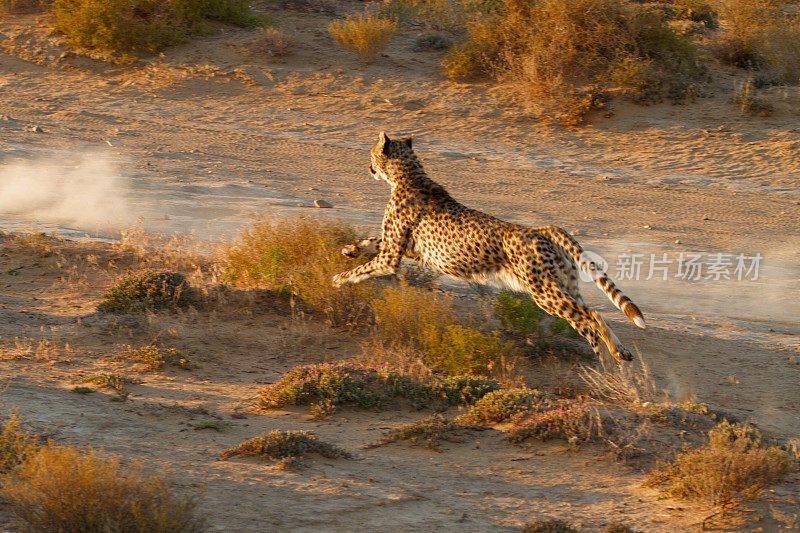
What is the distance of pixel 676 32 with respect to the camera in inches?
775

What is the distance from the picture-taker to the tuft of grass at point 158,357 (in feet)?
23.3

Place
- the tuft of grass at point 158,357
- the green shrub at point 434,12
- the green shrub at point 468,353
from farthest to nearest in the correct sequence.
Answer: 1. the green shrub at point 434,12
2. the green shrub at point 468,353
3. the tuft of grass at point 158,357

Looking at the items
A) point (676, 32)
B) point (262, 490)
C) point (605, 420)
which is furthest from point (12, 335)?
point (676, 32)

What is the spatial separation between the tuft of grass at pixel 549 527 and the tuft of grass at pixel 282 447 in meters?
1.47

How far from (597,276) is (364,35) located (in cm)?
1521

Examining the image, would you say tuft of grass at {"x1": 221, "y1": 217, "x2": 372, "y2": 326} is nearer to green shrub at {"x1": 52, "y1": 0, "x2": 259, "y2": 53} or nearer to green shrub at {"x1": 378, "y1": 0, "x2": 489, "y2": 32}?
green shrub at {"x1": 52, "y1": 0, "x2": 259, "y2": 53}

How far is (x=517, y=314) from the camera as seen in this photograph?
8.05m

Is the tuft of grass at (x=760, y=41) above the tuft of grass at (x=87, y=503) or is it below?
above

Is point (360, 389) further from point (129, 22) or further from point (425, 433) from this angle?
point (129, 22)

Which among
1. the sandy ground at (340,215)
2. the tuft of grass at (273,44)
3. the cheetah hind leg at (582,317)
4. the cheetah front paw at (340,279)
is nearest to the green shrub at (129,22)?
the sandy ground at (340,215)

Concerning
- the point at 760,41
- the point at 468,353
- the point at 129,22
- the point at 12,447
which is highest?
the point at 760,41

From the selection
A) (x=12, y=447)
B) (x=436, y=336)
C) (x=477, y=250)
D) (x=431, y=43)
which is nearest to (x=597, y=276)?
(x=477, y=250)

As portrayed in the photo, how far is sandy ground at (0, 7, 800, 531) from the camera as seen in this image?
511 centimetres

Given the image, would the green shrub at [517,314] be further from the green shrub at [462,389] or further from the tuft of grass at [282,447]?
the tuft of grass at [282,447]
